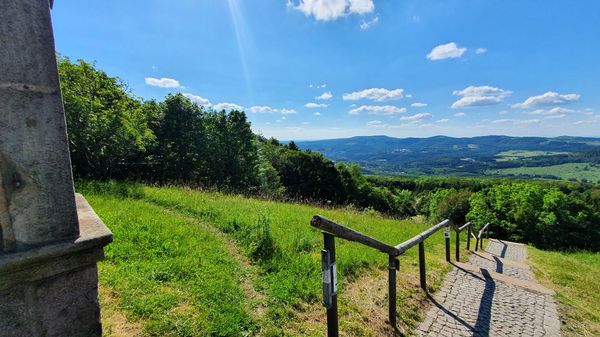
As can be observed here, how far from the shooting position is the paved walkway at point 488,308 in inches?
165

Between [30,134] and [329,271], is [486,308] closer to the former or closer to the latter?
[329,271]

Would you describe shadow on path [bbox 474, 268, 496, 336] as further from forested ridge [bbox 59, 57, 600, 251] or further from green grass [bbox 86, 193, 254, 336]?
forested ridge [bbox 59, 57, 600, 251]

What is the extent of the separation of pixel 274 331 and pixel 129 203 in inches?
251

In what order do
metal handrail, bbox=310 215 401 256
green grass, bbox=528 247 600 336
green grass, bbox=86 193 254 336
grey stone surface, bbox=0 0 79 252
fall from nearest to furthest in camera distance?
1. grey stone surface, bbox=0 0 79 252
2. metal handrail, bbox=310 215 401 256
3. green grass, bbox=86 193 254 336
4. green grass, bbox=528 247 600 336

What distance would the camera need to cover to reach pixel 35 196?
52.1 inches

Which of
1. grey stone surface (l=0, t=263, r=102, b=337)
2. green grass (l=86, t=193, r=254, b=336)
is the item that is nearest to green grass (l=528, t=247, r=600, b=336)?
green grass (l=86, t=193, r=254, b=336)

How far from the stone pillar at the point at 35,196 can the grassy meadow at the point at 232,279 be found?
1.98 metres

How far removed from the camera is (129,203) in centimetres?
788

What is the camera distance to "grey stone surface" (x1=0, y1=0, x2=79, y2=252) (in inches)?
48.6

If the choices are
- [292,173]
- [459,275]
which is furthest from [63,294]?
[292,173]

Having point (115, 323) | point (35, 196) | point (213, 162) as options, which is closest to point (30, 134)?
point (35, 196)

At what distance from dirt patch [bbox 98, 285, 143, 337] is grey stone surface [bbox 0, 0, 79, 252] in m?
2.17

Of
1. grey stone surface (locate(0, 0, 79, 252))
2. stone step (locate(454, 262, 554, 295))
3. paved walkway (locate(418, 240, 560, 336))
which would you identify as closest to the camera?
grey stone surface (locate(0, 0, 79, 252))

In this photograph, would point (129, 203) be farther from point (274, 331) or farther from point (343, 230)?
point (343, 230)
